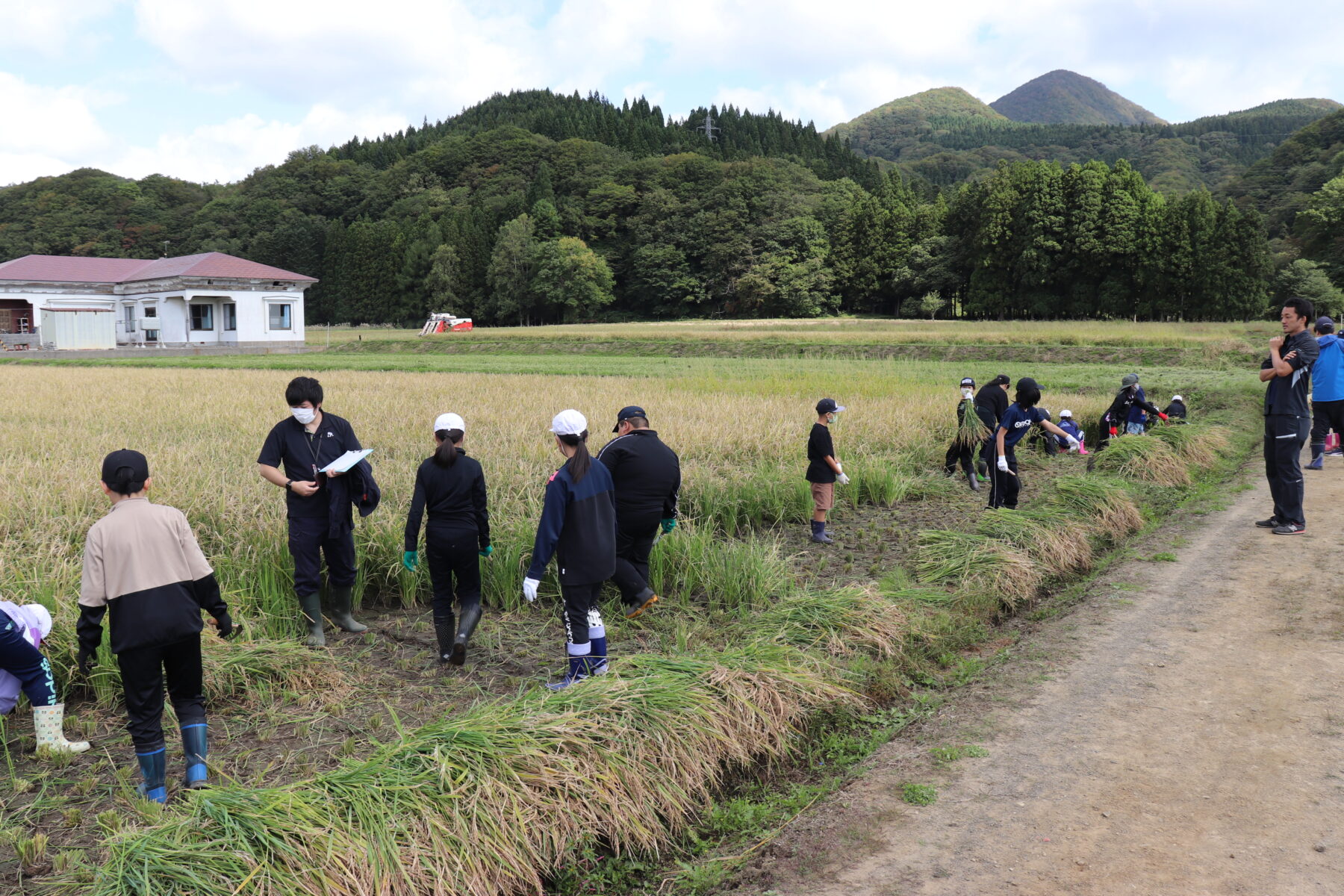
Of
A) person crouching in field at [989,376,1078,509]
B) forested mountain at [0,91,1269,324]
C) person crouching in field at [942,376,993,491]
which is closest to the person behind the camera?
person crouching in field at [989,376,1078,509]

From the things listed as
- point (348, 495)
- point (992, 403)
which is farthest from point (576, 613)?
point (992, 403)

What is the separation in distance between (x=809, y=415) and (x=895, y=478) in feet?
14.2

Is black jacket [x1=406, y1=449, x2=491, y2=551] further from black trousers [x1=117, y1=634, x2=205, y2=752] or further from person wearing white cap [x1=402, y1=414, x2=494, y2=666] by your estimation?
black trousers [x1=117, y1=634, x2=205, y2=752]

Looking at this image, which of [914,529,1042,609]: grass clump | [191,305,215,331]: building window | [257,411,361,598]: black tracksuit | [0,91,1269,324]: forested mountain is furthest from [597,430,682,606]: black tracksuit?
[0,91,1269,324]: forested mountain

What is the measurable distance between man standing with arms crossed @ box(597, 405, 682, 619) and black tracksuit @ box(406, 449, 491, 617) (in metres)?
0.95

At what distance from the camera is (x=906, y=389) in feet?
61.6

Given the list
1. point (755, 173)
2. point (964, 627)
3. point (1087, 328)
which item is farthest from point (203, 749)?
point (755, 173)

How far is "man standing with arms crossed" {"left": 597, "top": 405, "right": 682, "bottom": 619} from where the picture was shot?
6031mm

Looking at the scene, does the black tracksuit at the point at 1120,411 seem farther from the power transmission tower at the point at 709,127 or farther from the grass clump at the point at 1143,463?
the power transmission tower at the point at 709,127

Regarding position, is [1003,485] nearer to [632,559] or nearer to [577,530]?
[632,559]

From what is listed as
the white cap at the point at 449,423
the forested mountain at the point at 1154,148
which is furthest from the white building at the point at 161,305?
the forested mountain at the point at 1154,148

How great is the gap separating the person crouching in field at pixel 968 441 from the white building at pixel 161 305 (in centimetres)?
4665

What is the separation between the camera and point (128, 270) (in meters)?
57.4

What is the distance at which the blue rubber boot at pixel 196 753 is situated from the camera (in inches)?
154
